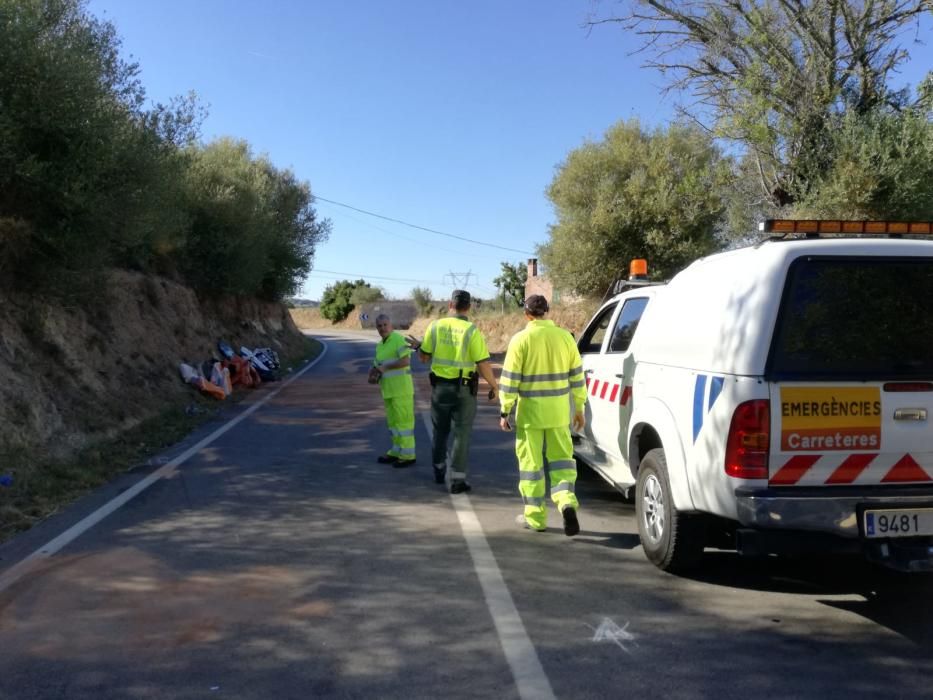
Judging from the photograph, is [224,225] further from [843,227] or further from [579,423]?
[843,227]

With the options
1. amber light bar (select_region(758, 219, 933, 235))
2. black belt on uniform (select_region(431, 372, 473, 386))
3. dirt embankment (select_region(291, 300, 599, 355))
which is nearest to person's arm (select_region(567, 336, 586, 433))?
black belt on uniform (select_region(431, 372, 473, 386))

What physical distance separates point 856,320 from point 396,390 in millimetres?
5535

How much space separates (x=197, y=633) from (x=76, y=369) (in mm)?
8295

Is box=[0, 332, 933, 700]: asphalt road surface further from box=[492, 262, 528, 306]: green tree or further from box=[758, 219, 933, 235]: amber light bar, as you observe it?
box=[492, 262, 528, 306]: green tree

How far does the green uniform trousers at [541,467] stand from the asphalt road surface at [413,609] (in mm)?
212

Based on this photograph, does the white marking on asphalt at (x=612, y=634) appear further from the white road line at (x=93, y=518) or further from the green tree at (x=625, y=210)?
the green tree at (x=625, y=210)

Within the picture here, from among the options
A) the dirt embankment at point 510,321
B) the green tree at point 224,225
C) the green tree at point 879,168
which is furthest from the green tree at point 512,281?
the green tree at point 879,168

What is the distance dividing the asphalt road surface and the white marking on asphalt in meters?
0.03

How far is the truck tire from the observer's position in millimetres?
5148

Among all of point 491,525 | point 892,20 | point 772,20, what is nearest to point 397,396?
point 491,525

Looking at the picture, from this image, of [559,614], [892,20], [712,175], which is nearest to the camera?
[559,614]

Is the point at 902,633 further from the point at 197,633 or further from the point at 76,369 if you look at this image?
the point at 76,369

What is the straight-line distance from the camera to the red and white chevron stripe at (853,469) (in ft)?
14.4

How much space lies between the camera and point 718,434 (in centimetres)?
449
